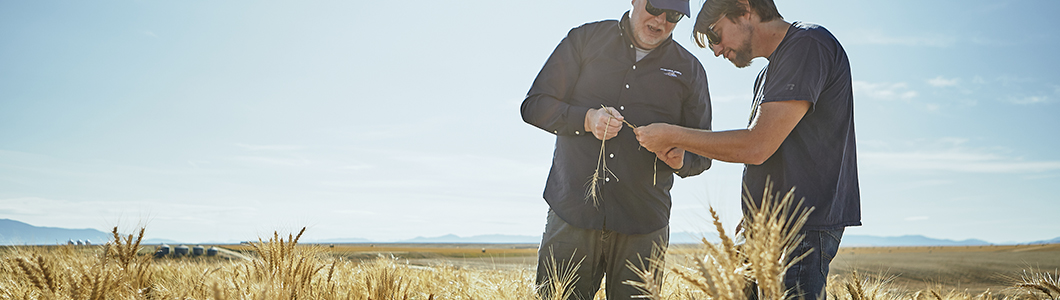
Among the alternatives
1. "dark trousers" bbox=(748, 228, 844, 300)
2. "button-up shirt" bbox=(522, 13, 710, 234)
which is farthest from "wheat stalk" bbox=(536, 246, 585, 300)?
"dark trousers" bbox=(748, 228, 844, 300)

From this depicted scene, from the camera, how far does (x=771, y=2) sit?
2277 millimetres

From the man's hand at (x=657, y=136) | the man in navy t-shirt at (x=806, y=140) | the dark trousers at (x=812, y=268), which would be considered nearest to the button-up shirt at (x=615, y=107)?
the man's hand at (x=657, y=136)

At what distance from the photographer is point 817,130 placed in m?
2.05

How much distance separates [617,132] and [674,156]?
339 mm

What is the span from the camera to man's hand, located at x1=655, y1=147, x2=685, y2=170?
2.64 meters

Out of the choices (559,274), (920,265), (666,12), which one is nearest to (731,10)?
(666,12)

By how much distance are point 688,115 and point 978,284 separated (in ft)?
45.9

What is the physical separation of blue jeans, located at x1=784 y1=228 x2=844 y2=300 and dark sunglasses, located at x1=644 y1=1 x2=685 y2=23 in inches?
56.0

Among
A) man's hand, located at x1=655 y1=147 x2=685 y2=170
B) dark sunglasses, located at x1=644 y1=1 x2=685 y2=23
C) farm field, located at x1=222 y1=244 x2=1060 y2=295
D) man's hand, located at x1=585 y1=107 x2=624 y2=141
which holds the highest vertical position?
dark sunglasses, located at x1=644 y1=1 x2=685 y2=23

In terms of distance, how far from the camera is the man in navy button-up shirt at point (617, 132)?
2.97 meters

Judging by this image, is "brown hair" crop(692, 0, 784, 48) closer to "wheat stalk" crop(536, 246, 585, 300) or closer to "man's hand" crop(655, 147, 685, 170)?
"man's hand" crop(655, 147, 685, 170)

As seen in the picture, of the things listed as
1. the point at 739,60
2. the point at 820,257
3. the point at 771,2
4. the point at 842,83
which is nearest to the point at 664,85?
the point at 739,60

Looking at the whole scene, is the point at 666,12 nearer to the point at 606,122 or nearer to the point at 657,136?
the point at 606,122

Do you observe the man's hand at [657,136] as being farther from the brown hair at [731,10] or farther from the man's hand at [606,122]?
the brown hair at [731,10]
